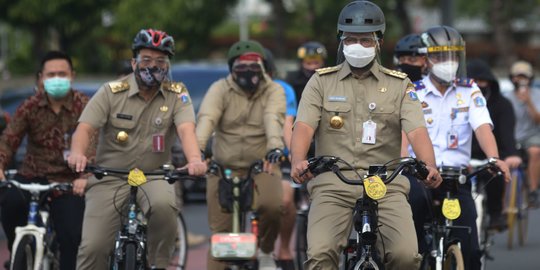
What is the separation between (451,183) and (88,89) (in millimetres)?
9950

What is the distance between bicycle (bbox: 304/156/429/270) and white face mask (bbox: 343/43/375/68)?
0.62 metres

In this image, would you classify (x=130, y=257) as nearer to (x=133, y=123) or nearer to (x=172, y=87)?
(x=133, y=123)

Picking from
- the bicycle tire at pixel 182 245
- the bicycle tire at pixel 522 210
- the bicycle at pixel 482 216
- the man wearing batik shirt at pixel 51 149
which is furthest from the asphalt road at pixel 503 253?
the man wearing batik shirt at pixel 51 149

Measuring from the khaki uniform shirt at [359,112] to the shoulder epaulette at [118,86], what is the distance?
1635 mm

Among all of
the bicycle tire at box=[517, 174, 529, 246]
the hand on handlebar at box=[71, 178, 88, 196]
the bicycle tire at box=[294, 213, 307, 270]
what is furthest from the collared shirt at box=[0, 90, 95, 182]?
the bicycle tire at box=[517, 174, 529, 246]

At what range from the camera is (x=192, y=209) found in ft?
60.6

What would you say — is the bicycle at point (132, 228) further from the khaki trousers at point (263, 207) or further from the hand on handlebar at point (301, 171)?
the khaki trousers at point (263, 207)

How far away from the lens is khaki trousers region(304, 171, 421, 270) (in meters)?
7.17

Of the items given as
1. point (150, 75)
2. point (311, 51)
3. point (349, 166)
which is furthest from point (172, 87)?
point (311, 51)

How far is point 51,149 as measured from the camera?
9359 mm

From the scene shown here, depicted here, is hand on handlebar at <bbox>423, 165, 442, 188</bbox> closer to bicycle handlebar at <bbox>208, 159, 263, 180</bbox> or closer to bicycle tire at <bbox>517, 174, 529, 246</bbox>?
bicycle handlebar at <bbox>208, 159, 263, 180</bbox>

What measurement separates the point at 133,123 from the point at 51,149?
983 millimetres

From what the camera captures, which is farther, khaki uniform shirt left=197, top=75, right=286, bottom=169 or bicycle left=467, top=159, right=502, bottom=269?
bicycle left=467, top=159, right=502, bottom=269

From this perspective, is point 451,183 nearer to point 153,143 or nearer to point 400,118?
→ point 400,118
